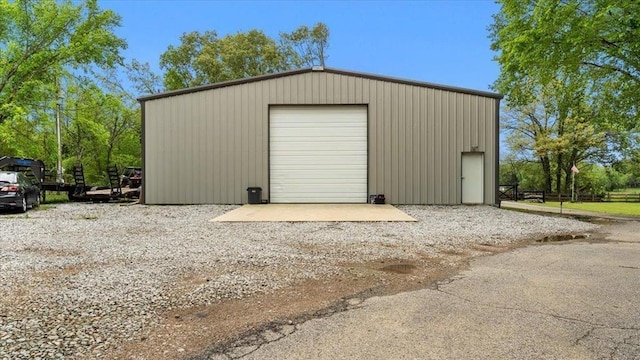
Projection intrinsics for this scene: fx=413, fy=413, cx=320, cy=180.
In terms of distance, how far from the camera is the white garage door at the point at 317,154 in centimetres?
1512

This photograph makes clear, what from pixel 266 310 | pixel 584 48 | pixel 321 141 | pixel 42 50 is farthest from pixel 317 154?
pixel 42 50

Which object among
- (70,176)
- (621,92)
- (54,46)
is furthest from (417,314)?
(70,176)

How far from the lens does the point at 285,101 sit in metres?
15.1

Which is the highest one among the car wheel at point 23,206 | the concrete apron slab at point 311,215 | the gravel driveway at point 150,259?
the car wheel at point 23,206

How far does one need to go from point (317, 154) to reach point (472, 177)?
5.68m

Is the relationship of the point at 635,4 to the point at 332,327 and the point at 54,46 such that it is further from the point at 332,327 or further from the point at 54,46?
the point at 54,46

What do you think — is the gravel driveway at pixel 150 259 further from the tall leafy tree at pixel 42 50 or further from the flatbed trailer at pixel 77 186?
the tall leafy tree at pixel 42 50

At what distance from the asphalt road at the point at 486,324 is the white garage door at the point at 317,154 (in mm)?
10258

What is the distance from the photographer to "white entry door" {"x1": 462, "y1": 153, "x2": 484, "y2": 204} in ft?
48.8

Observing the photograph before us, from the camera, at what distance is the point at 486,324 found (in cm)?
324

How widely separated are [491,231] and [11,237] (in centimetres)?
936

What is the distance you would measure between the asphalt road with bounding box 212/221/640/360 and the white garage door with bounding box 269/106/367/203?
1026 cm

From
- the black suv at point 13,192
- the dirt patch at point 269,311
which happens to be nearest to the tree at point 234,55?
the black suv at point 13,192

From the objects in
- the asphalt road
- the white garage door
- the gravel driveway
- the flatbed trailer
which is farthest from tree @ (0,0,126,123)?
the asphalt road
